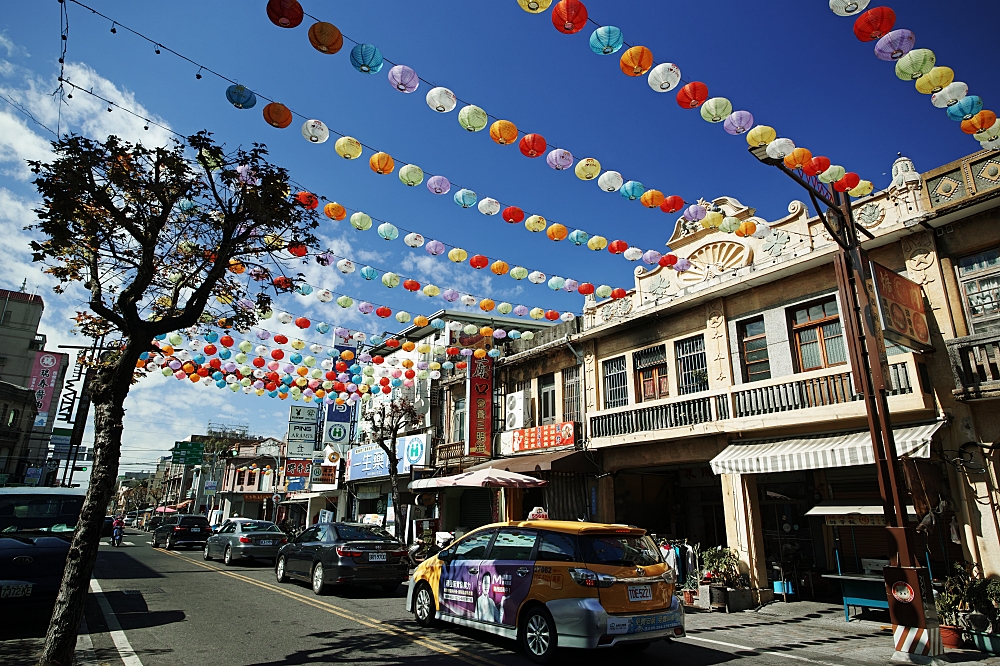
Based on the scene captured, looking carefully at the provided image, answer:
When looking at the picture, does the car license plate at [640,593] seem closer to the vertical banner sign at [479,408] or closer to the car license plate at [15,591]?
the car license plate at [15,591]

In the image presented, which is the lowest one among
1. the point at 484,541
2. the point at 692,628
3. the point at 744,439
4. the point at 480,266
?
the point at 692,628

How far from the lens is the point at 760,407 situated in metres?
13.2

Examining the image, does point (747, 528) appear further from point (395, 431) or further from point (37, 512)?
point (37, 512)

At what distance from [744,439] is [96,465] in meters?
12.5

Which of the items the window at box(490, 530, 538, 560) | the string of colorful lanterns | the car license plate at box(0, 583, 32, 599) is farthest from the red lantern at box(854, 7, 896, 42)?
the car license plate at box(0, 583, 32, 599)

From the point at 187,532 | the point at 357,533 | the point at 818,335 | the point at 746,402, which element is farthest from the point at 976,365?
the point at 187,532

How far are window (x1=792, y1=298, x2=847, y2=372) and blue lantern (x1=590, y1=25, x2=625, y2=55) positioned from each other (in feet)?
27.9

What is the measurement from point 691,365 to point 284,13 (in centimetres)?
1260

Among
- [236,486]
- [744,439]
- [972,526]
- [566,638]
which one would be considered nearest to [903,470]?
[972,526]

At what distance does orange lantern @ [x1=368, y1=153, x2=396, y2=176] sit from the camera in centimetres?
892

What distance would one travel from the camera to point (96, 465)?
6.43 m

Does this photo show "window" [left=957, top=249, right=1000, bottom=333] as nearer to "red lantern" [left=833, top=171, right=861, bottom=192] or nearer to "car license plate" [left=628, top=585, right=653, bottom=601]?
"red lantern" [left=833, top=171, right=861, bottom=192]

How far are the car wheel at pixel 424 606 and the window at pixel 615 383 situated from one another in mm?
9748

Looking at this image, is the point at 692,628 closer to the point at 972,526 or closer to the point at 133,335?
the point at 972,526
